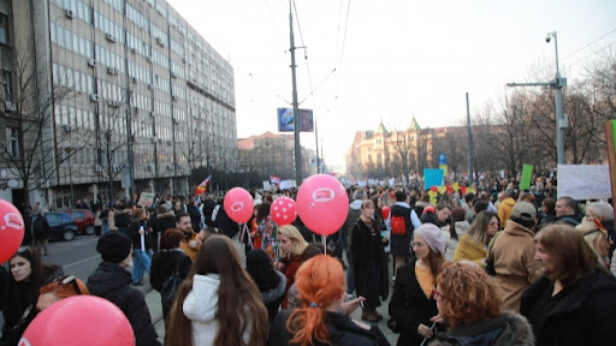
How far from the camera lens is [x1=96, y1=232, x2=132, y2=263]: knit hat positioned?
3.62m

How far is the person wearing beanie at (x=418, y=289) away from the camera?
344 centimetres

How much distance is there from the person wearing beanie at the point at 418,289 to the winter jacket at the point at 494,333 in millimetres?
941

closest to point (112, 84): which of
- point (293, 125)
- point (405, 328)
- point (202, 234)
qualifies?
point (293, 125)

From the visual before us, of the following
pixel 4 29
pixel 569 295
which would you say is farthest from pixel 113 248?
pixel 4 29

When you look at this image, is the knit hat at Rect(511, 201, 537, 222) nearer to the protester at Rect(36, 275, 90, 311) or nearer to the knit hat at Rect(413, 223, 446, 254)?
the knit hat at Rect(413, 223, 446, 254)

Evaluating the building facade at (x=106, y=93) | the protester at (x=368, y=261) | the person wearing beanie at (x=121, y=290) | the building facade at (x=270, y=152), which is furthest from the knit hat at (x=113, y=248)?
the building facade at (x=270, y=152)

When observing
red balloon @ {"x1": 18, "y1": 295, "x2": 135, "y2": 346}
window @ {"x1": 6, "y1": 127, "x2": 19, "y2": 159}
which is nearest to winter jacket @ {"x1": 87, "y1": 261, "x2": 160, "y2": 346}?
red balloon @ {"x1": 18, "y1": 295, "x2": 135, "y2": 346}

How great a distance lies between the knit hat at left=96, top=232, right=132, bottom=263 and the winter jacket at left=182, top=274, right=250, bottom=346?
3.72 feet

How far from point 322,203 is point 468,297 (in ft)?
10.1

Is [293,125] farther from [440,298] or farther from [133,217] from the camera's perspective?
[440,298]

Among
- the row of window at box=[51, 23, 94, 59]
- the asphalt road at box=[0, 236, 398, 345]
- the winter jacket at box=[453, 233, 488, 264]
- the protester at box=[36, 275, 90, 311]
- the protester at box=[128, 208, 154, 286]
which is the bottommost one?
the asphalt road at box=[0, 236, 398, 345]

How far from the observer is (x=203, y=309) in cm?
275

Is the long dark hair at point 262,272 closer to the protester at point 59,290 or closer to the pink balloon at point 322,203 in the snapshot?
the protester at point 59,290

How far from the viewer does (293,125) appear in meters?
16.8
